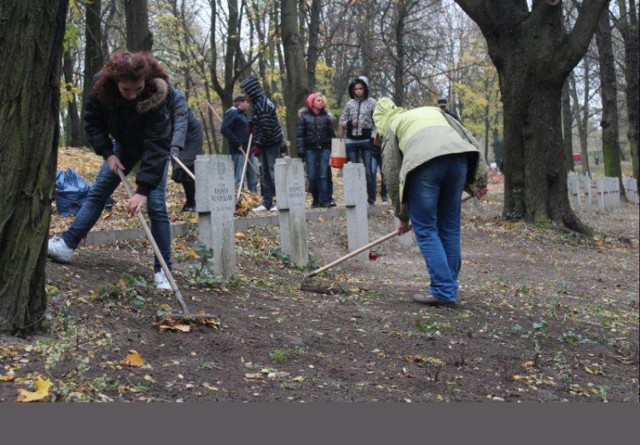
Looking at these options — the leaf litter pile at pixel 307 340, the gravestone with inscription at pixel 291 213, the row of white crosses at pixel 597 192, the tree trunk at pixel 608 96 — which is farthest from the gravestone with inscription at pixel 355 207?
the tree trunk at pixel 608 96

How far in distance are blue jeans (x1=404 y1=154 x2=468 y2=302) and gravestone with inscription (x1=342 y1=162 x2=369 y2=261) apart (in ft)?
10.7

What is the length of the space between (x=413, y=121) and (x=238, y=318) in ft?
7.81

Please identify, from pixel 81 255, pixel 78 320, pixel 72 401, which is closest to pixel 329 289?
pixel 81 255

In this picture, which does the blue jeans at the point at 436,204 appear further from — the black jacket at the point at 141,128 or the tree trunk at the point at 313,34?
the tree trunk at the point at 313,34

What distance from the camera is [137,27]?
43.6 feet

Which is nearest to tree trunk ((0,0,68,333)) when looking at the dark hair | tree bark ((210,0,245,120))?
the dark hair

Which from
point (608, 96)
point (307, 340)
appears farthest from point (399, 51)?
point (307, 340)

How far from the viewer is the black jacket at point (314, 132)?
13.2 meters

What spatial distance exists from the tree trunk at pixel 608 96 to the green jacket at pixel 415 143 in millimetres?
16836

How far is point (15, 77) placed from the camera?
428 centimetres

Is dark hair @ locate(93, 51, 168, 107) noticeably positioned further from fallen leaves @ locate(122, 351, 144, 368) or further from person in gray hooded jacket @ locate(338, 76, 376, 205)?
person in gray hooded jacket @ locate(338, 76, 376, 205)

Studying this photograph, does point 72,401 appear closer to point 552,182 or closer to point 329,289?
point 329,289

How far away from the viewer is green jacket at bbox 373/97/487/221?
6.69 metres

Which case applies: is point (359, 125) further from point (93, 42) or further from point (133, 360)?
point (133, 360)
